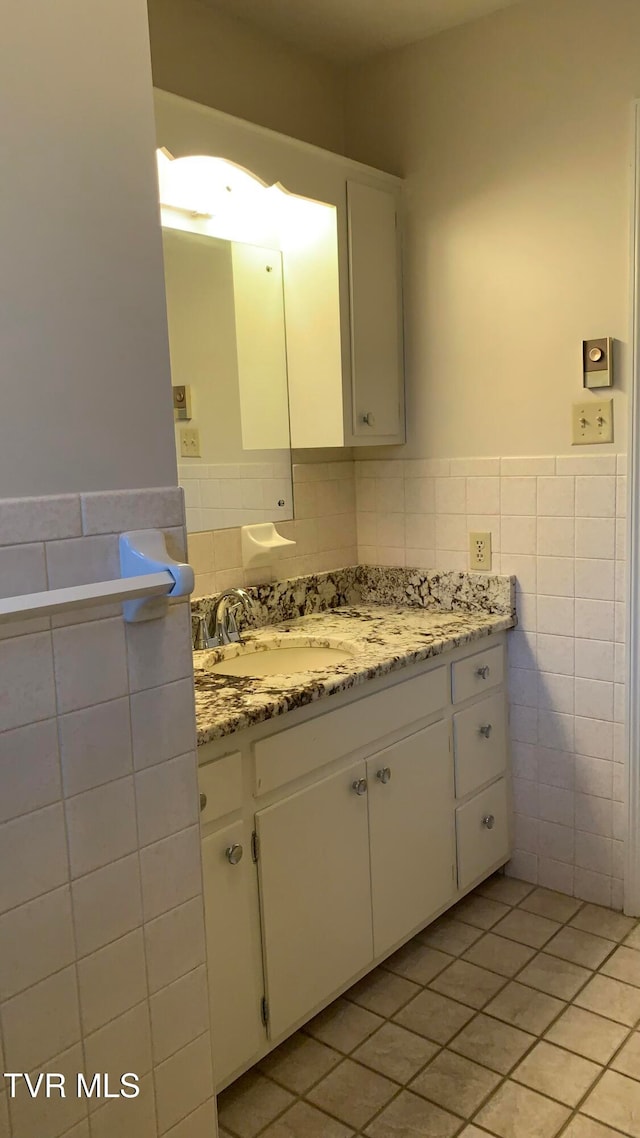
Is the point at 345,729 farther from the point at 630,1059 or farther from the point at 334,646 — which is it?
the point at 630,1059

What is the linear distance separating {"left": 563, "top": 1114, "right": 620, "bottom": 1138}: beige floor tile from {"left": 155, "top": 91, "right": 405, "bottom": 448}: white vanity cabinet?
1650 millimetres

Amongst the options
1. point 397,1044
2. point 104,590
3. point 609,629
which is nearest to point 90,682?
point 104,590

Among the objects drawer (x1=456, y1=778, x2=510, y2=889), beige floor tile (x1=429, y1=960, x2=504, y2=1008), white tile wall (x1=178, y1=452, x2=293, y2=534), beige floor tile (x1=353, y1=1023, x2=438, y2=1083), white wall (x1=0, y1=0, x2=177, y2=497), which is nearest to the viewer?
white wall (x1=0, y1=0, x2=177, y2=497)

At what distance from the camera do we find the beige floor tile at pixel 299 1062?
1.77m

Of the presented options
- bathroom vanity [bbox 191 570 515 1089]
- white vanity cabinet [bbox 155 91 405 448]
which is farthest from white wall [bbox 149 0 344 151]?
bathroom vanity [bbox 191 570 515 1089]

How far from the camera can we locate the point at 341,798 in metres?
1.89

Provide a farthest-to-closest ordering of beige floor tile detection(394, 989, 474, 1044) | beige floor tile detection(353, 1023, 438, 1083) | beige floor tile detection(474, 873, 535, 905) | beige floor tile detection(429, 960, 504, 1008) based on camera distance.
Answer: beige floor tile detection(474, 873, 535, 905)
beige floor tile detection(429, 960, 504, 1008)
beige floor tile detection(394, 989, 474, 1044)
beige floor tile detection(353, 1023, 438, 1083)

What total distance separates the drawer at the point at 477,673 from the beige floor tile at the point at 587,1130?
3.14ft

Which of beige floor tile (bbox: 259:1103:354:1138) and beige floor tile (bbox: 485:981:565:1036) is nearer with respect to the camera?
beige floor tile (bbox: 259:1103:354:1138)

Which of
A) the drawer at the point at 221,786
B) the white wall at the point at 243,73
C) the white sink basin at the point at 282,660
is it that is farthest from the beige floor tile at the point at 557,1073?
the white wall at the point at 243,73

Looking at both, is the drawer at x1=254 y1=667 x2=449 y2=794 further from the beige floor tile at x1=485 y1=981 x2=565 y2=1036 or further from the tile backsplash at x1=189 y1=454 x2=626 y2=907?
the beige floor tile at x1=485 y1=981 x2=565 y2=1036

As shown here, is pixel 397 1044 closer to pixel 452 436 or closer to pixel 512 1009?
pixel 512 1009

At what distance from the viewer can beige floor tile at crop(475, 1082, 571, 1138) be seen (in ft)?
5.31

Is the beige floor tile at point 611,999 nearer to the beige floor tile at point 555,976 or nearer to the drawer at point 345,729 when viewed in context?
the beige floor tile at point 555,976
